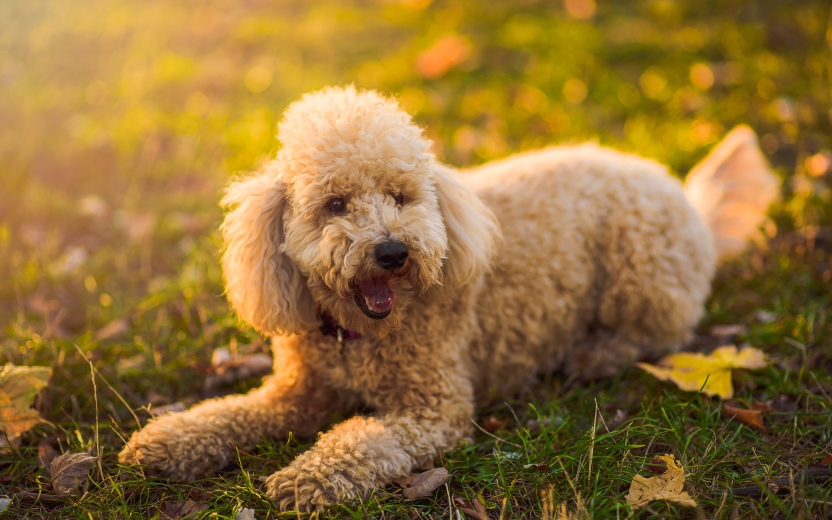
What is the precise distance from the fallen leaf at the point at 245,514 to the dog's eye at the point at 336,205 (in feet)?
4.06

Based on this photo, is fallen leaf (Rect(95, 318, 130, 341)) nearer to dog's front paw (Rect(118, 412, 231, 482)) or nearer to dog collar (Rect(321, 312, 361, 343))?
dog's front paw (Rect(118, 412, 231, 482))

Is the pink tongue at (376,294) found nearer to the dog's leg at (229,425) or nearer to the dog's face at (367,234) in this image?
the dog's face at (367,234)

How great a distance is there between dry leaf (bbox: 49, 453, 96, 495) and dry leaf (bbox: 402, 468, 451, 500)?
1.37 m

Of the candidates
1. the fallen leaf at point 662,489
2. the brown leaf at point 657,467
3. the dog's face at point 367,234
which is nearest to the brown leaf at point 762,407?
the brown leaf at point 657,467

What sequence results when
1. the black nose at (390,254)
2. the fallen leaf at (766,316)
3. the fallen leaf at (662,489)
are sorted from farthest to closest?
the fallen leaf at (766,316), the black nose at (390,254), the fallen leaf at (662,489)

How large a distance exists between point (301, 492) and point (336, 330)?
2.50 ft

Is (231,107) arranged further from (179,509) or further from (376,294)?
(179,509)

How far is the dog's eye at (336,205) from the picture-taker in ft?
8.69

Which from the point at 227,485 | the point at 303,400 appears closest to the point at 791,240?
the point at 303,400

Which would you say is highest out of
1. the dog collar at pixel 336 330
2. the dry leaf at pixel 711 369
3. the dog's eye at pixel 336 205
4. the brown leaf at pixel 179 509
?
the dog's eye at pixel 336 205

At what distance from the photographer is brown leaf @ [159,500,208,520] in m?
2.47

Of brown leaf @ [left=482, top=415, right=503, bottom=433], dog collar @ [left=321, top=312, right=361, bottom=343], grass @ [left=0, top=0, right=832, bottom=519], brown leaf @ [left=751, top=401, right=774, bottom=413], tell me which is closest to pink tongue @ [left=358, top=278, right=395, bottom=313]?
dog collar @ [left=321, top=312, right=361, bottom=343]

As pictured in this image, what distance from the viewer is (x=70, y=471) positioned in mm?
2600

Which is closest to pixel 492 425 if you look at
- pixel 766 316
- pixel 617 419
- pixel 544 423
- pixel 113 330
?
pixel 544 423
